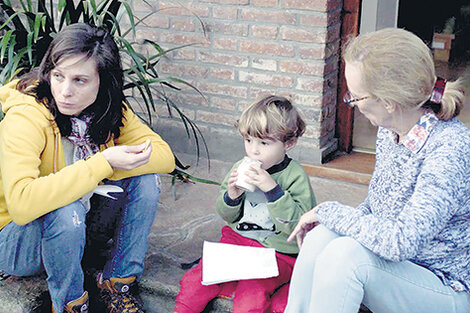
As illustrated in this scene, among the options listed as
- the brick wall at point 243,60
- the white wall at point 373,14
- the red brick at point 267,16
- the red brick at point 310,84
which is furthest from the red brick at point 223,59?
the white wall at point 373,14

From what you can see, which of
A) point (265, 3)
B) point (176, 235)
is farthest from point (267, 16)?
point (176, 235)

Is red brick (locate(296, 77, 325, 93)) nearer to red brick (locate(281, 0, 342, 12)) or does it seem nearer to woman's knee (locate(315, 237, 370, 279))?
red brick (locate(281, 0, 342, 12))

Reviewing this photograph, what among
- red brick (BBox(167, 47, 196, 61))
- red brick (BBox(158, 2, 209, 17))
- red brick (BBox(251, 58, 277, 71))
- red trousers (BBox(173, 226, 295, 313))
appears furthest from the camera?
red brick (BBox(167, 47, 196, 61))

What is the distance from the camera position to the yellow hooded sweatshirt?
231cm

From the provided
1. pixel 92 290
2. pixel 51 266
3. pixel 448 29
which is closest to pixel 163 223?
pixel 92 290

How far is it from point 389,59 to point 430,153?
0.97 feet

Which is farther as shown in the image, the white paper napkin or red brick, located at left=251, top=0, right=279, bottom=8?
red brick, located at left=251, top=0, right=279, bottom=8

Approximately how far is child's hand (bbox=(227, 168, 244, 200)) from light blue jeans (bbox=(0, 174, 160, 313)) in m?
0.30

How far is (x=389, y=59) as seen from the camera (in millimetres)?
1964

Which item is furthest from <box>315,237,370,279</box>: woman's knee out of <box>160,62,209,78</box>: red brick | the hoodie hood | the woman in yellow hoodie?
<box>160,62,209,78</box>: red brick

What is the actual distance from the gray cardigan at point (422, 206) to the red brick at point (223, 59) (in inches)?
66.8

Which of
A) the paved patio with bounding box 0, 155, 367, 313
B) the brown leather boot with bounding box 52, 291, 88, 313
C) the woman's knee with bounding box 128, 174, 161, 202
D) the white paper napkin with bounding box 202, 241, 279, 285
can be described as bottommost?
the paved patio with bounding box 0, 155, 367, 313

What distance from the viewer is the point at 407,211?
6.34 feet

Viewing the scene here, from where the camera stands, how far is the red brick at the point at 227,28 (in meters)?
3.77
